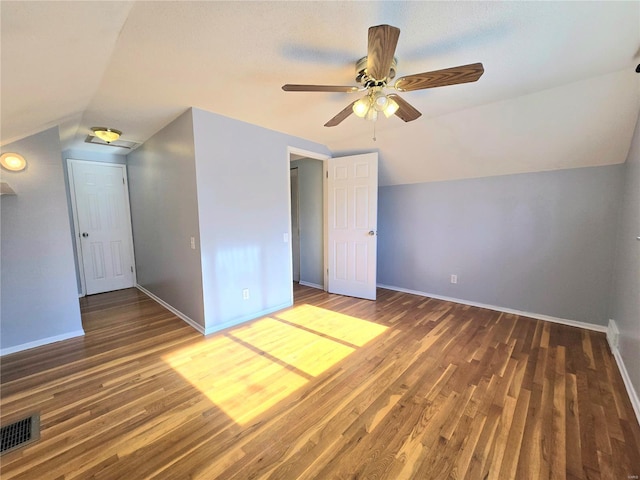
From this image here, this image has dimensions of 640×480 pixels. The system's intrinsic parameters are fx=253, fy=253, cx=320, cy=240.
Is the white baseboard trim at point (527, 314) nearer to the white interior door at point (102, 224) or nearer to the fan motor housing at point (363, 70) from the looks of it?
the fan motor housing at point (363, 70)

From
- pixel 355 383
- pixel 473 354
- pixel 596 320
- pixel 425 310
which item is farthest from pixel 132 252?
pixel 596 320

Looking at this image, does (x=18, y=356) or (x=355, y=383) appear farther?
(x=18, y=356)

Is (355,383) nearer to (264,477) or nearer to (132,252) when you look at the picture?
(264,477)

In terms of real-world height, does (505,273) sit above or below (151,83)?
below

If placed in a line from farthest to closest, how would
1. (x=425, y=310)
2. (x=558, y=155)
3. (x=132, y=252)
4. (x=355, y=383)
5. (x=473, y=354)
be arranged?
(x=132, y=252)
(x=425, y=310)
(x=558, y=155)
(x=473, y=354)
(x=355, y=383)

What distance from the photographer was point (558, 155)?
2807 millimetres

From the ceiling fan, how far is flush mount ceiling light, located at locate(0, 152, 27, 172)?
270 cm

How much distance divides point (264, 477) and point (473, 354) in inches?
80.0

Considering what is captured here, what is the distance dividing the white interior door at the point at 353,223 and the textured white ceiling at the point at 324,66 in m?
0.81

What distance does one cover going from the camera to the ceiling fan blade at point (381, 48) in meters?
1.20

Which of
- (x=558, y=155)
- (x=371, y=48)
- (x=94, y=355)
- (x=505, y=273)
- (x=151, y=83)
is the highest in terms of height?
(x=151, y=83)

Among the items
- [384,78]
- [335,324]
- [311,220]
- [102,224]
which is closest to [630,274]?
[384,78]

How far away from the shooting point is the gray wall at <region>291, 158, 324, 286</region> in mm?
4496

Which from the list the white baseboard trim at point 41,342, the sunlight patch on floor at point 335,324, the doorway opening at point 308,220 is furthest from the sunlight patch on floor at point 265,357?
the doorway opening at point 308,220
